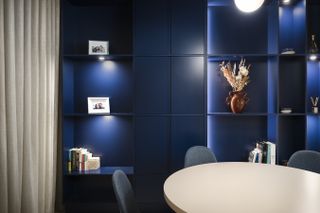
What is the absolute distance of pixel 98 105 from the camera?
341 centimetres

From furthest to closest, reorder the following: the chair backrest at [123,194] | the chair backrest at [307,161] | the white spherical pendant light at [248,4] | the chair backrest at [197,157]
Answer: the chair backrest at [197,157]
the chair backrest at [307,161]
the white spherical pendant light at [248,4]
the chair backrest at [123,194]

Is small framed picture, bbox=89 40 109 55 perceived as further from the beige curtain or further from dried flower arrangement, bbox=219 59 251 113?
dried flower arrangement, bbox=219 59 251 113

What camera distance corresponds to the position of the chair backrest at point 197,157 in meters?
2.76

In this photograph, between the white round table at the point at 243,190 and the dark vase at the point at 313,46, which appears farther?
the dark vase at the point at 313,46

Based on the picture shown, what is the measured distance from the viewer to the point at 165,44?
3.21 m

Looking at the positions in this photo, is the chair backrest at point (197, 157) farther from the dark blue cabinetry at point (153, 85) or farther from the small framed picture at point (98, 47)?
the small framed picture at point (98, 47)

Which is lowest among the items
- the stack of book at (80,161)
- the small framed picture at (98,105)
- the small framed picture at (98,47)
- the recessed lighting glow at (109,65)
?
the stack of book at (80,161)

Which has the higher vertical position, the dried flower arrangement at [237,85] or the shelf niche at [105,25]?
the shelf niche at [105,25]

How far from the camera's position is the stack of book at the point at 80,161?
3289mm

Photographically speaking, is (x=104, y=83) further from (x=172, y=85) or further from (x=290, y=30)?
(x=290, y=30)

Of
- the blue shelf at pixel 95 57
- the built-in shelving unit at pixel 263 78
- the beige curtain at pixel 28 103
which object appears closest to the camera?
the beige curtain at pixel 28 103

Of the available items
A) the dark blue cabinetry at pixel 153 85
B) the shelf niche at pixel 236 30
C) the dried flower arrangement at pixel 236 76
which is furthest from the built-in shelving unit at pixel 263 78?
the dark blue cabinetry at pixel 153 85

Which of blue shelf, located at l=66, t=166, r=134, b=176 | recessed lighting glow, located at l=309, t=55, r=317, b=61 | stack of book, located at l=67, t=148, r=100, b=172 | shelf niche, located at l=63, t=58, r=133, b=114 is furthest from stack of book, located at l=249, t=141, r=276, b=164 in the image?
stack of book, located at l=67, t=148, r=100, b=172

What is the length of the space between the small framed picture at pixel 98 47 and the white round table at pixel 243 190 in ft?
6.24
